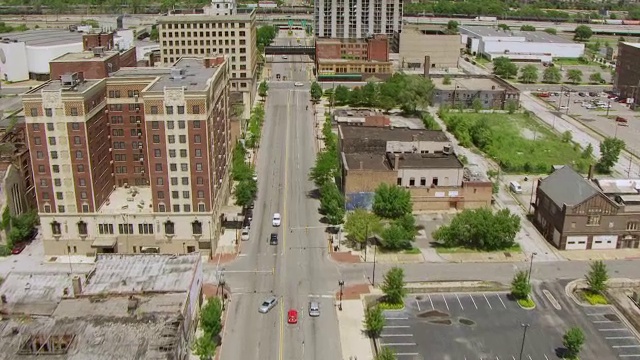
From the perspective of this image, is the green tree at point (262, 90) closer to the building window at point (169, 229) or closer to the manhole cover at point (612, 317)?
the building window at point (169, 229)

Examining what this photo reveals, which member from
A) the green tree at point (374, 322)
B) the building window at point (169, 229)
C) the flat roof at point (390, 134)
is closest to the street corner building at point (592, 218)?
the flat roof at point (390, 134)

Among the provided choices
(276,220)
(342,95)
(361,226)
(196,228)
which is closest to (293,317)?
(361,226)

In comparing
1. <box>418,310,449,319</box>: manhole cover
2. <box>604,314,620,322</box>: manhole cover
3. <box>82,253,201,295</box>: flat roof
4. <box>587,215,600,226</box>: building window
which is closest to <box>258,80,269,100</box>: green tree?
<box>82,253,201,295</box>: flat roof

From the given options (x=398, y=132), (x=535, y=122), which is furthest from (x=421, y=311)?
(x=535, y=122)

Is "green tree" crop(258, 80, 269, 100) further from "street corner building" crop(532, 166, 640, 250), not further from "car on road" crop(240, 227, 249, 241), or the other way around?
"street corner building" crop(532, 166, 640, 250)

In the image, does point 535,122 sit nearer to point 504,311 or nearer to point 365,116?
point 365,116

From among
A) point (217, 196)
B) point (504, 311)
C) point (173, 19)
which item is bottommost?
point (504, 311)
